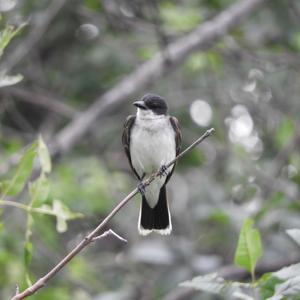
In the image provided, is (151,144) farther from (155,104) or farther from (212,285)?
(212,285)

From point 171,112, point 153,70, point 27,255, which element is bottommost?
point 27,255

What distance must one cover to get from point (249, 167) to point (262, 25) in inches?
68.6

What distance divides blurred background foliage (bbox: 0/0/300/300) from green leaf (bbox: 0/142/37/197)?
90.4 inches

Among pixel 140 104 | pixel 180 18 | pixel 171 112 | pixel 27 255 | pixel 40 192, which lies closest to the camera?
pixel 27 255

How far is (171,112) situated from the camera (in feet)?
25.4

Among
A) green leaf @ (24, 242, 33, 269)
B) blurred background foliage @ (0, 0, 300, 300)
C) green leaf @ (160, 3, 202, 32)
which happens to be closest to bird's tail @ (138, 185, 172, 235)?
blurred background foliage @ (0, 0, 300, 300)

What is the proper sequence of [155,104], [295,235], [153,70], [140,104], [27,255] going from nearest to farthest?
[295,235] → [27,255] → [140,104] → [155,104] → [153,70]

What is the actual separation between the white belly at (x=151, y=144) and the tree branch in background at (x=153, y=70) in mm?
1262

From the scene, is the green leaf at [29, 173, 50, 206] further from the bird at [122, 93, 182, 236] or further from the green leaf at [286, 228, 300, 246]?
the bird at [122, 93, 182, 236]

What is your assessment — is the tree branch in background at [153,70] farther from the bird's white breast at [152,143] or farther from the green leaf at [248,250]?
the green leaf at [248,250]

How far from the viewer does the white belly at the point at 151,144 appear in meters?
4.51

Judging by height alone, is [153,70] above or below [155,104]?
above

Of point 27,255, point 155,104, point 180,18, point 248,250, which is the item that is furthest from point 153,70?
point 248,250

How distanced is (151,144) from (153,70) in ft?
5.72
